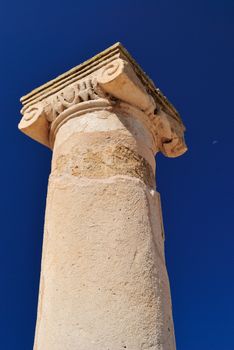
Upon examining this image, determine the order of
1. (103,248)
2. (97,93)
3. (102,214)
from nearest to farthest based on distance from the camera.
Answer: (103,248) < (102,214) < (97,93)

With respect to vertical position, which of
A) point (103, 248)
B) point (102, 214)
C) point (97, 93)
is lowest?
point (103, 248)

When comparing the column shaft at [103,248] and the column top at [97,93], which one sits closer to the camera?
the column shaft at [103,248]

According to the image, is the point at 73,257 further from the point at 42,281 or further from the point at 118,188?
the point at 118,188

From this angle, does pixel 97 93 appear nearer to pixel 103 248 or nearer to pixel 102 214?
pixel 102 214

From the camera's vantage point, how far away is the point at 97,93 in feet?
15.2

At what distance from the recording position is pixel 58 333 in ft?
10.4

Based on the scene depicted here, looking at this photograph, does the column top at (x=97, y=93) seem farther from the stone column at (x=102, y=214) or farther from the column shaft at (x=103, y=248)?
the column shaft at (x=103, y=248)

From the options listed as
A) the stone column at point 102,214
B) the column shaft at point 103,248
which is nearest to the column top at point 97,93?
the stone column at point 102,214

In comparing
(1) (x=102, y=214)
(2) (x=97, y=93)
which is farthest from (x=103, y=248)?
(2) (x=97, y=93)

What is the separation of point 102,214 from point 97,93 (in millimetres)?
1651

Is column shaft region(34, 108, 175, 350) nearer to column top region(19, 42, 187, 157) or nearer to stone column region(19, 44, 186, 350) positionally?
stone column region(19, 44, 186, 350)

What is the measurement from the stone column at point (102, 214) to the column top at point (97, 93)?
1 centimetres

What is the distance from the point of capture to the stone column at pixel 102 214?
125 inches

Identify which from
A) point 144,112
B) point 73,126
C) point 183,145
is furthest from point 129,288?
point 183,145
